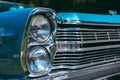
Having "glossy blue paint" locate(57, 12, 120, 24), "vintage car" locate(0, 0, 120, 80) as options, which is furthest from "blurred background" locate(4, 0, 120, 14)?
"vintage car" locate(0, 0, 120, 80)

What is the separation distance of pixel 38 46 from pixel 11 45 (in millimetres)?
233

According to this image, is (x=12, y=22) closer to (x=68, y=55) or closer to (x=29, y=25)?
(x=29, y=25)

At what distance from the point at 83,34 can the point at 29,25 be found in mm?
647

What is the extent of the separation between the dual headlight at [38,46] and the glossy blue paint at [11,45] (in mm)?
39

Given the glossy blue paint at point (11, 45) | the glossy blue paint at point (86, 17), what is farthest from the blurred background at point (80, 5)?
the glossy blue paint at point (11, 45)

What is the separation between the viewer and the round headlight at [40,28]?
274 cm

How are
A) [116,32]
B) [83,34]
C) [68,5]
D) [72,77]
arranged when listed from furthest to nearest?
1. [68,5]
2. [116,32]
3. [83,34]
4. [72,77]

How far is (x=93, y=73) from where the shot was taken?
10.5ft

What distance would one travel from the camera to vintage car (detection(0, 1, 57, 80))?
260cm

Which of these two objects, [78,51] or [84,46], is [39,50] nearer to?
[78,51]

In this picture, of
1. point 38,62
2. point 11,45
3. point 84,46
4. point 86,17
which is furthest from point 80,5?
point 11,45

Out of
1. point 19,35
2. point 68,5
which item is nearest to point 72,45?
point 19,35

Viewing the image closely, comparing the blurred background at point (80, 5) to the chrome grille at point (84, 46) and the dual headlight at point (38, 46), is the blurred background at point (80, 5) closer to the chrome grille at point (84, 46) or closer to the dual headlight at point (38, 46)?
the chrome grille at point (84, 46)

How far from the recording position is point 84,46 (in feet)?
10.4
